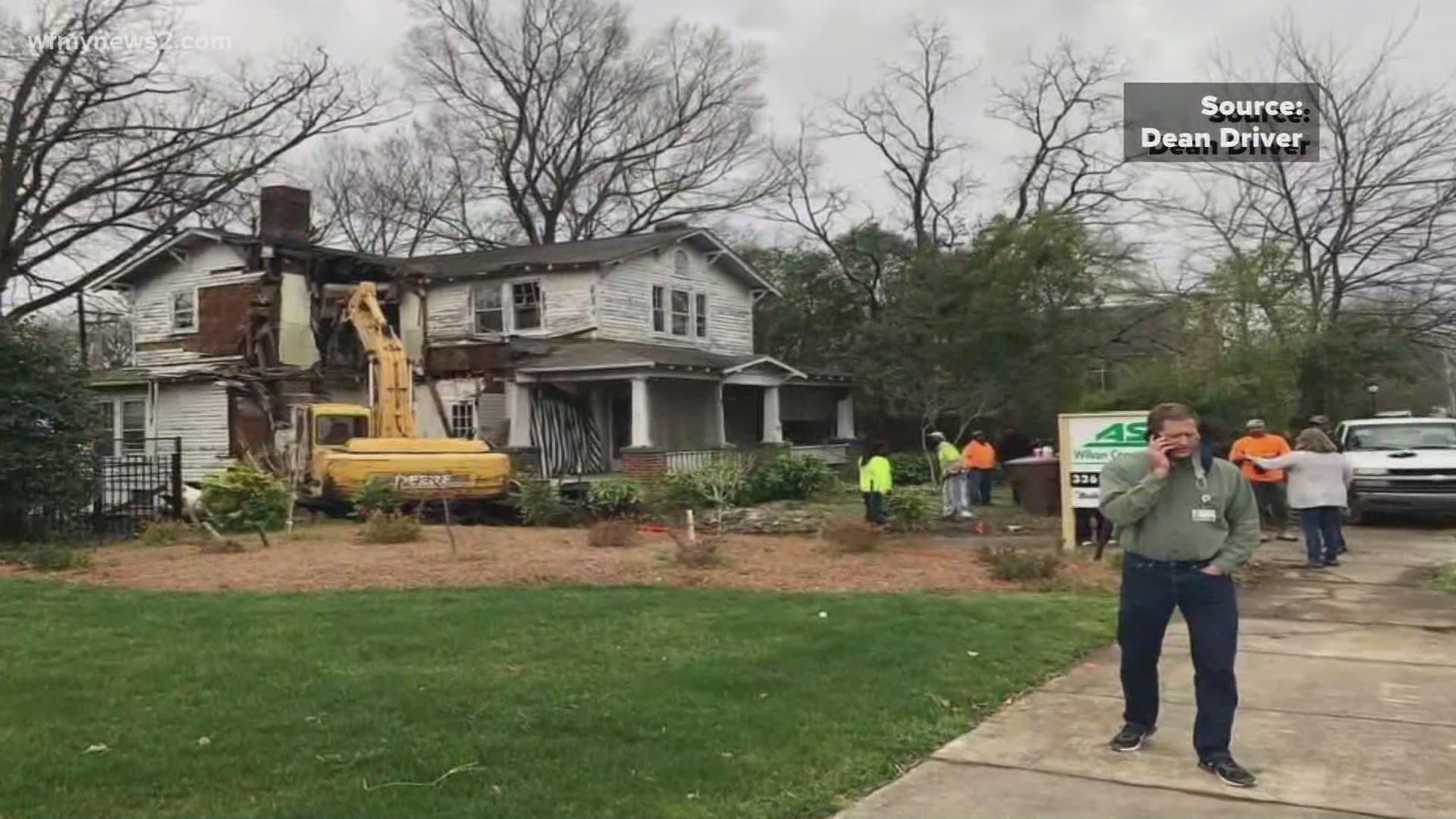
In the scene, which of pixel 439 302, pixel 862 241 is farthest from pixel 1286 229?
pixel 439 302

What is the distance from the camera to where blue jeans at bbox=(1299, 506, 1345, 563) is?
1261cm

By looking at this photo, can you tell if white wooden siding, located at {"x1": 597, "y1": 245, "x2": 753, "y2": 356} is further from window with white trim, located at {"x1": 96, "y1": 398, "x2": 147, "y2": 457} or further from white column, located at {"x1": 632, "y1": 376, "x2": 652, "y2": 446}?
window with white trim, located at {"x1": 96, "y1": 398, "x2": 147, "y2": 457}

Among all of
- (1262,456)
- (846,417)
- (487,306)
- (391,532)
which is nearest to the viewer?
(391,532)

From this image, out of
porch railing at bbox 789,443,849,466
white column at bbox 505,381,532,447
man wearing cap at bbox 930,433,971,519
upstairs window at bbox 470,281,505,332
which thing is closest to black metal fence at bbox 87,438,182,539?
white column at bbox 505,381,532,447

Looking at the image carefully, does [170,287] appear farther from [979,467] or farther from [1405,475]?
[1405,475]

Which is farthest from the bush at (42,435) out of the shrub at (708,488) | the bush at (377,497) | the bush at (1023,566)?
the bush at (1023,566)

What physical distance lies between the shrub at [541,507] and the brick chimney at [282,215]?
526 inches

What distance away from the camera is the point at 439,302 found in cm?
3105

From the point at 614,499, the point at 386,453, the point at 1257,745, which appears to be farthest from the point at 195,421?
the point at 1257,745

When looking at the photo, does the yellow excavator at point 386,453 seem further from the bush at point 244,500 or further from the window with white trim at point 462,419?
the window with white trim at point 462,419

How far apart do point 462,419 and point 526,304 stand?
3.65 metres

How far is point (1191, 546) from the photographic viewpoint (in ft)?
A: 17.1

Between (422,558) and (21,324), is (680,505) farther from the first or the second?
(21,324)

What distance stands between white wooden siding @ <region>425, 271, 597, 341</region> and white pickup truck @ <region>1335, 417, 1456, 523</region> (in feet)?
55.9
